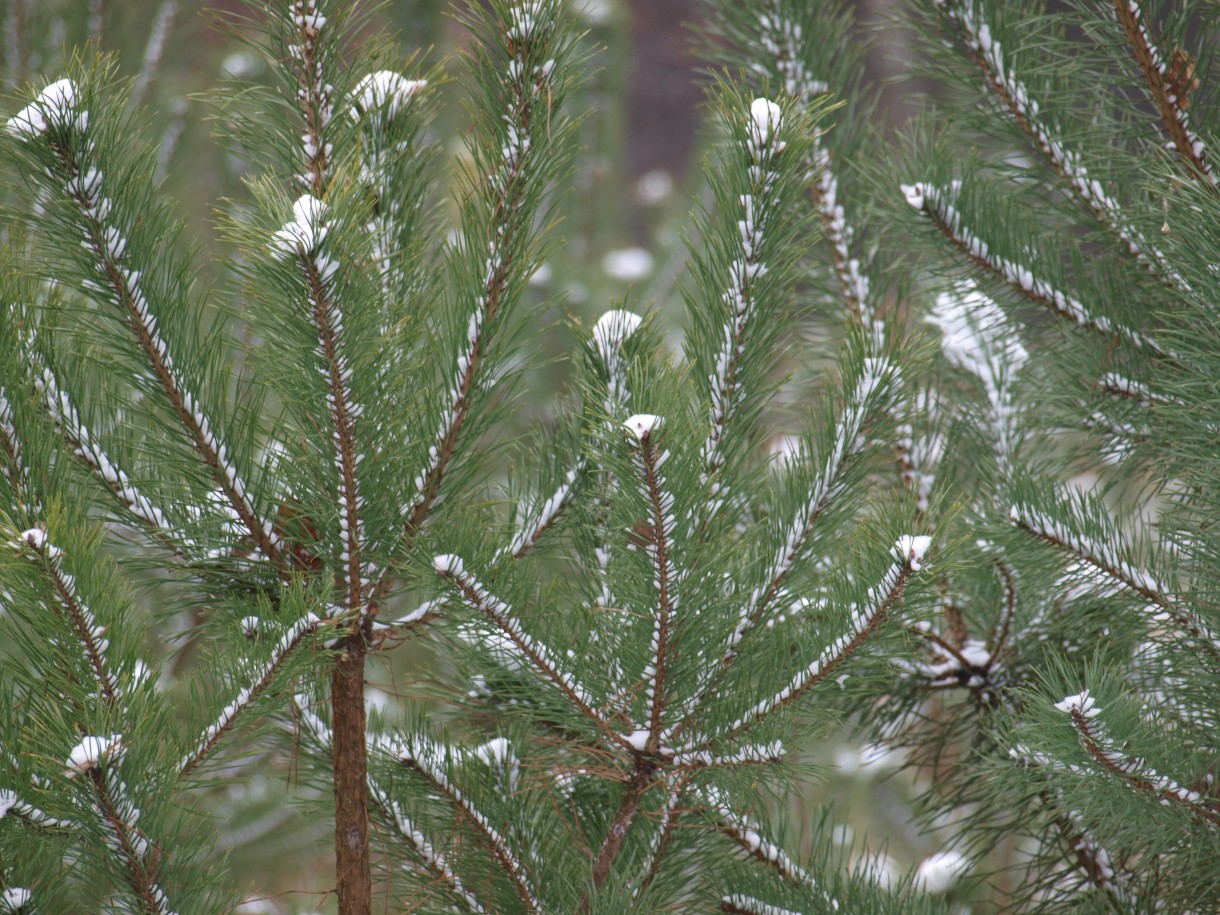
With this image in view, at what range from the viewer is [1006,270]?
3.24 feet

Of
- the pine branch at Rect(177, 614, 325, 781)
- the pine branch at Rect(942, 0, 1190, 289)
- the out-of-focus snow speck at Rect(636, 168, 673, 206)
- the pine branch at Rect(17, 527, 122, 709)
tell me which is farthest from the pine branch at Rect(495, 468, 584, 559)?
the out-of-focus snow speck at Rect(636, 168, 673, 206)

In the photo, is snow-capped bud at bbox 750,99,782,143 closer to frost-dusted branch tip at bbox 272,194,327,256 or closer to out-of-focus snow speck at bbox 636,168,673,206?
frost-dusted branch tip at bbox 272,194,327,256

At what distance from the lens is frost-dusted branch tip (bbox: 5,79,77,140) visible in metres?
0.62

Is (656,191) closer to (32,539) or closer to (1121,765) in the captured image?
(1121,765)

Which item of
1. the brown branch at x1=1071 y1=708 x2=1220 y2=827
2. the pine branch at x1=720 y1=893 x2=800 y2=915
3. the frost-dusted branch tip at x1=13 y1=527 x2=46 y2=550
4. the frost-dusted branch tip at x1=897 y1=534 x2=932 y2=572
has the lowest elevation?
the pine branch at x1=720 y1=893 x2=800 y2=915

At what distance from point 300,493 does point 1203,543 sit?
745mm

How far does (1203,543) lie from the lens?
0.85m

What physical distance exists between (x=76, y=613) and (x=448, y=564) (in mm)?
234

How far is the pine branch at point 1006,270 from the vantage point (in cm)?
96

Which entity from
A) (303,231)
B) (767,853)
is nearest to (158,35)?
(303,231)

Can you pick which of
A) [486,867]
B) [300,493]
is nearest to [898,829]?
[486,867]

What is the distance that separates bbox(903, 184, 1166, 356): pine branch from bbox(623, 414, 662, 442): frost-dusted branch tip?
1.58 ft

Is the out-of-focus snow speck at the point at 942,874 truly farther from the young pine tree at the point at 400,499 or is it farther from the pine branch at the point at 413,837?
the pine branch at the point at 413,837

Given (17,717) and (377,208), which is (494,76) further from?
(17,717)
